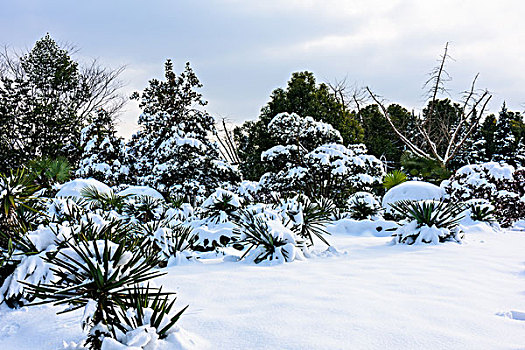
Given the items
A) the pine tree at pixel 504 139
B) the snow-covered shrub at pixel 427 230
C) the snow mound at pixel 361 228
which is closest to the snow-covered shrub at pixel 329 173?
the snow mound at pixel 361 228

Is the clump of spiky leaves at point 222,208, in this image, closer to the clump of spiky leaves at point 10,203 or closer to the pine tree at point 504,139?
the clump of spiky leaves at point 10,203

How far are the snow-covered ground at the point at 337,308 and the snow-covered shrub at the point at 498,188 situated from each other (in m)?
6.09

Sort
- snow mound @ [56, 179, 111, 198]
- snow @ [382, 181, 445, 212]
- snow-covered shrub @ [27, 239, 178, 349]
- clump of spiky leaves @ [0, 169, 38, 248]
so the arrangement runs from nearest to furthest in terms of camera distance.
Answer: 1. snow-covered shrub @ [27, 239, 178, 349]
2. clump of spiky leaves @ [0, 169, 38, 248]
3. snow mound @ [56, 179, 111, 198]
4. snow @ [382, 181, 445, 212]

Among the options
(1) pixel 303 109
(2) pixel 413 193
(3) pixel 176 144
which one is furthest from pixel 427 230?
(1) pixel 303 109

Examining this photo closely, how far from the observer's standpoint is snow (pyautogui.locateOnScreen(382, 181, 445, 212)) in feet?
35.0

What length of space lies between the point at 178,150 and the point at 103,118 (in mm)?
5767

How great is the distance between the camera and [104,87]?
25.6 meters

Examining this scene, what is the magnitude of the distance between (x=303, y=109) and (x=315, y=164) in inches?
222

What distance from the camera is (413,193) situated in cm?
1069

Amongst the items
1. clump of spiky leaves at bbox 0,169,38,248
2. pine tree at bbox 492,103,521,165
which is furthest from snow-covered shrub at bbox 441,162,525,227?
pine tree at bbox 492,103,521,165

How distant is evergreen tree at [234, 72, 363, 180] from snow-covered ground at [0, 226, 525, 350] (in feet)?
45.8

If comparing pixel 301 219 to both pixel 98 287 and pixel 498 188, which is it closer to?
pixel 98 287

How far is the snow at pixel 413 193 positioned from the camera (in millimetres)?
10656

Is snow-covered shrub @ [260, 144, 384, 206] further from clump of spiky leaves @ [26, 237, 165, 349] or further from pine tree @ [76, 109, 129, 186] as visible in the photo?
clump of spiky leaves @ [26, 237, 165, 349]
